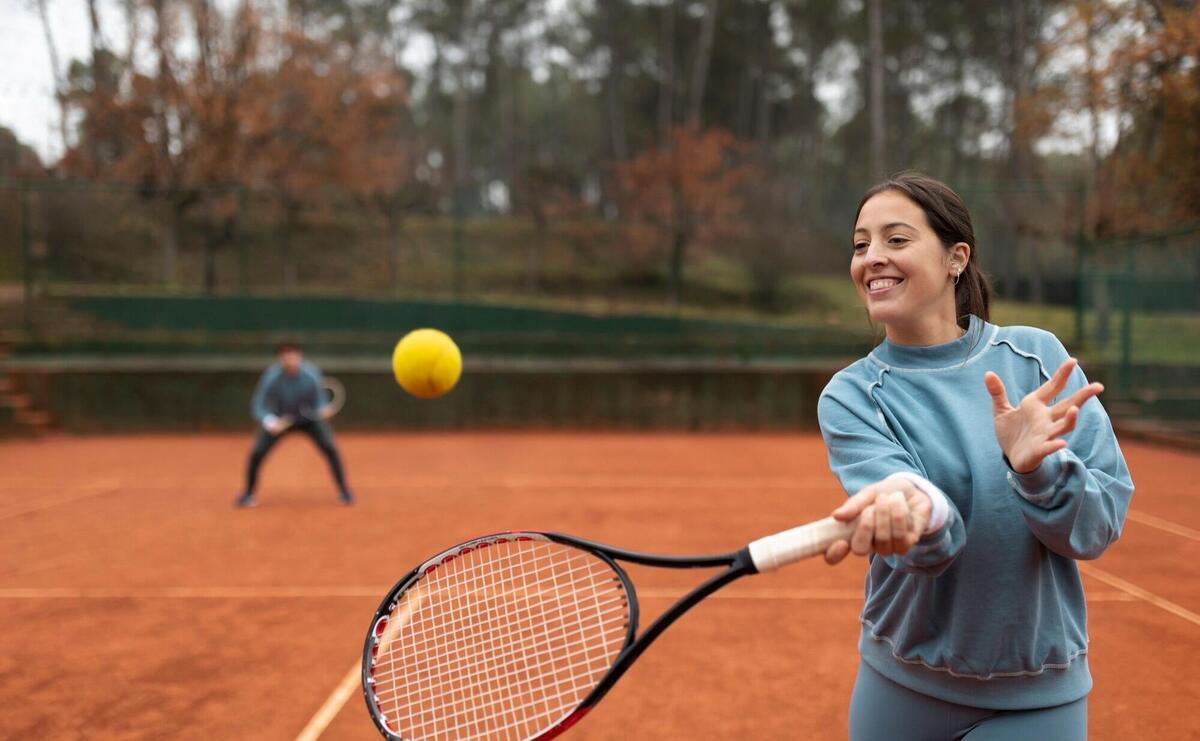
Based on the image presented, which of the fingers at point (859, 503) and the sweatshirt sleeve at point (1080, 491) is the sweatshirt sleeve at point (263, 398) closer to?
the fingers at point (859, 503)

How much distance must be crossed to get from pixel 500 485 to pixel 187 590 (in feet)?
12.0

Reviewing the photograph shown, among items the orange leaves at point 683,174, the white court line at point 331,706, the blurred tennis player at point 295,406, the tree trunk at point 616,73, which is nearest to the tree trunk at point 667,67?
the tree trunk at point 616,73

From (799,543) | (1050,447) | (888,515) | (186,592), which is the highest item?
(1050,447)

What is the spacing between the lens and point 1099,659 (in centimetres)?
370

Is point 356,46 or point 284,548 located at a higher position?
point 356,46

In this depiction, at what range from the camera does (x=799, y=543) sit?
62.7 inches

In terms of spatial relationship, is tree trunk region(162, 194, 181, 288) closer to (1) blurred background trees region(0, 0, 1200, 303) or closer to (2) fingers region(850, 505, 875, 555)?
(1) blurred background trees region(0, 0, 1200, 303)

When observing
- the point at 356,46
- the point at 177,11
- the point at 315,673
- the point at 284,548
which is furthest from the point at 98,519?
the point at 356,46

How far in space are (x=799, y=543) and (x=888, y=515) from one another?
26cm

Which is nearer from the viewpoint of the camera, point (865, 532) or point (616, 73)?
point (865, 532)

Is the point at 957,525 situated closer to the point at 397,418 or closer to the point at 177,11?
the point at 397,418

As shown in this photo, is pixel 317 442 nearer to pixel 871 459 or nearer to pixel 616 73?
pixel 871 459

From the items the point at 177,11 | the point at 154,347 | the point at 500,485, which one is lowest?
the point at 500,485

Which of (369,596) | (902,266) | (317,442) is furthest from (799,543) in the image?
(317,442)
